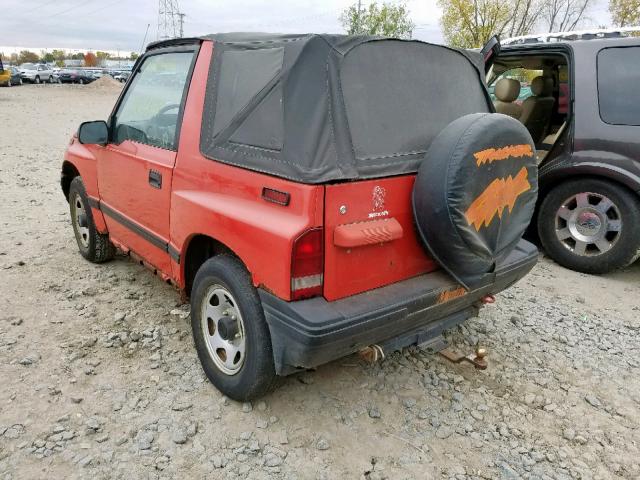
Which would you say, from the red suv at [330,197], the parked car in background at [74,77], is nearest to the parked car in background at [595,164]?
the red suv at [330,197]

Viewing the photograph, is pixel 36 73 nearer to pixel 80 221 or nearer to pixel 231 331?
pixel 80 221

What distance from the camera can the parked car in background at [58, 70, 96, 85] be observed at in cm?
3950

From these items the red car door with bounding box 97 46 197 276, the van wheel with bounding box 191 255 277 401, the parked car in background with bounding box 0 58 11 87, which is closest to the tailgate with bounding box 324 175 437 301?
the van wheel with bounding box 191 255 277 401

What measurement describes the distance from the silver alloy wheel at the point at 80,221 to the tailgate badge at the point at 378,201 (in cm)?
309

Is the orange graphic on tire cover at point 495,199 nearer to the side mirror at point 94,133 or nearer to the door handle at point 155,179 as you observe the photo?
the door handle at point 155,179

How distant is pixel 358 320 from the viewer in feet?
7.26

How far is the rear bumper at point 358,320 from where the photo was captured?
215cm

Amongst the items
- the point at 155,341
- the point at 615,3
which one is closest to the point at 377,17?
the point at 615,3

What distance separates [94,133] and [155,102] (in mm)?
603

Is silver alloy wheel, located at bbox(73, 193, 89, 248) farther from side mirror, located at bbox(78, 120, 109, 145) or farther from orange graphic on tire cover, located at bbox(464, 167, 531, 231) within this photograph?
orange graphic on tire cover, located at bbox(464, 167, 531, 231)

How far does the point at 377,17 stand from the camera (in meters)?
37.1

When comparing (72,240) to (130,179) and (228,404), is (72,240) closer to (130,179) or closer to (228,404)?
(130,179)

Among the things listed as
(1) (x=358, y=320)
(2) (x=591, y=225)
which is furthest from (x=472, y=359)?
(2) (x=591, y=225)

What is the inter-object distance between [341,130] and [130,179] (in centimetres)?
185
